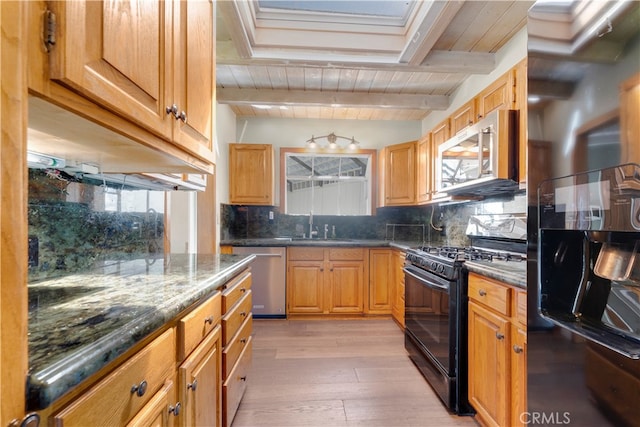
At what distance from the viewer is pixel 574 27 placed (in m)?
0.81

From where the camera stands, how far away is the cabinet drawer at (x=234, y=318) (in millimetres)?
1306

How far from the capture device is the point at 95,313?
72 cm

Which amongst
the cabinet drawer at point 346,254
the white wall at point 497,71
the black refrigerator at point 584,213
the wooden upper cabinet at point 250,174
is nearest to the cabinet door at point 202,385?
the black refrigerator at point 584,213

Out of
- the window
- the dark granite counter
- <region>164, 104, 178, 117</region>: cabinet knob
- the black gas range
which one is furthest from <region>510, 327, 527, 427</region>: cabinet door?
the window

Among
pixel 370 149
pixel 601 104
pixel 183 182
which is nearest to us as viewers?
pixel 601 104


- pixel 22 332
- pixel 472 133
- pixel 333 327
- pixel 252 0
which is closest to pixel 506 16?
pixel 472 133

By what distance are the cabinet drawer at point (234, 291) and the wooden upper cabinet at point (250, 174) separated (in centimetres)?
172

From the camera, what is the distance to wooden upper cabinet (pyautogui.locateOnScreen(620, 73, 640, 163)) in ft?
2.24

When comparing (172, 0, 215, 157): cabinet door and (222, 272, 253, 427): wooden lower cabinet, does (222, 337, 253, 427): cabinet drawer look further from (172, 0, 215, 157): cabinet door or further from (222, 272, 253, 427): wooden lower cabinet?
(172, 0, 215, 157): cabinet door

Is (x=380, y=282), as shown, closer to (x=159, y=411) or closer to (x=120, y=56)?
(x=159, y=411)

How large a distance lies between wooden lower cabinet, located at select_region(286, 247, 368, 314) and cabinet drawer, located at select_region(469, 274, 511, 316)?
5.35ft

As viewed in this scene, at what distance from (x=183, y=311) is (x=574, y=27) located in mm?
1463

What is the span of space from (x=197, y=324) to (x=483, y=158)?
1899mm

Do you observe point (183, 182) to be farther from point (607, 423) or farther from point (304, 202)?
point (304, 202)
